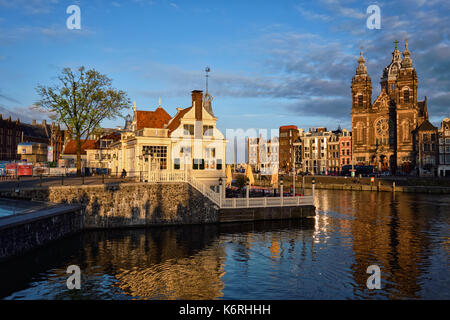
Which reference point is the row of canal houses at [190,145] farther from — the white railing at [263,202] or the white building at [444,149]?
the white building at [444,149]

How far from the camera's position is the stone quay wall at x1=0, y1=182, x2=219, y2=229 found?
86.7 ft

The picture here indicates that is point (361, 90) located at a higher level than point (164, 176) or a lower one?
higher

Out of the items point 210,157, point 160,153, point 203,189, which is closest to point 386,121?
point 210,157

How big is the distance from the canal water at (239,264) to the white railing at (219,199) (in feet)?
7.53

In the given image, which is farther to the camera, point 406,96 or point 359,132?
point 359,132

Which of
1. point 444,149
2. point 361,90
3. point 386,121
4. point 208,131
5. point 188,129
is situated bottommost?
Answer: point 208,131

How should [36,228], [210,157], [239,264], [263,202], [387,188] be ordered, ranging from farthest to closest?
[387,188] → [210,157] → [263,202] → [36,228] → [239,264]

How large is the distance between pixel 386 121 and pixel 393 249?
9979cm

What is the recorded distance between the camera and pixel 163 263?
1867cm

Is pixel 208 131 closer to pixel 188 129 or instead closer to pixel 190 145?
pixel 188 129

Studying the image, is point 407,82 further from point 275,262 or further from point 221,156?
point 275,262

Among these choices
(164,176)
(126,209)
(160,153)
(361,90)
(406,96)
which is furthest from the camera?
(361,90)

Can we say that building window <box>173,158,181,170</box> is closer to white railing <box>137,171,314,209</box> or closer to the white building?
white railing <box>137,171,314,209</box>
